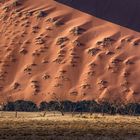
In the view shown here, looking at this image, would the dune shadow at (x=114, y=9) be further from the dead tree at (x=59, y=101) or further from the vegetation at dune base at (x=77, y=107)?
the dead tree at (x=59, y=101)

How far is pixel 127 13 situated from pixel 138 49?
1164 centimetres

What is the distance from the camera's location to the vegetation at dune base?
60844mm

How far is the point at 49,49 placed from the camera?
70625 mm

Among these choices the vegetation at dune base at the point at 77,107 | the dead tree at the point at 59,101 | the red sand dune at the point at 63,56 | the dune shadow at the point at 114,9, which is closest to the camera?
the dead tree at the point at 59,101

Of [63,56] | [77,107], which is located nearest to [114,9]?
[63,56]

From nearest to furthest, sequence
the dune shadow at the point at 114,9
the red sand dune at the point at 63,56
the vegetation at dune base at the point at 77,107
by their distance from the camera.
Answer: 1. the vegetation at dune base at the point at 77,107
2. the red sand dune at the point at 63,56
3. the dune shadow at the point at 114,9

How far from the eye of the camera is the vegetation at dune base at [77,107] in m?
60.8

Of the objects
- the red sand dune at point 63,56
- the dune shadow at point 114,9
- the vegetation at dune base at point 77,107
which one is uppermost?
the dune shadow at point 114,9

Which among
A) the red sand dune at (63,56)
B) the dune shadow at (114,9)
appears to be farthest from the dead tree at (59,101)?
the dune shadow at (114,9)

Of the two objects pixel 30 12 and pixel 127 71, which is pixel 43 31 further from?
pixel 127 71

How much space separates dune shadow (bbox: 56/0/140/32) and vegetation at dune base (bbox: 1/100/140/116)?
1815 centimetres

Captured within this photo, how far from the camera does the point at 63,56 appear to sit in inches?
2729

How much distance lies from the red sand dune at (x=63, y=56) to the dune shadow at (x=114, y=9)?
1.97 m

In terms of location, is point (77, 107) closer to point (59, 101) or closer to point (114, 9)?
point (59, 101)
